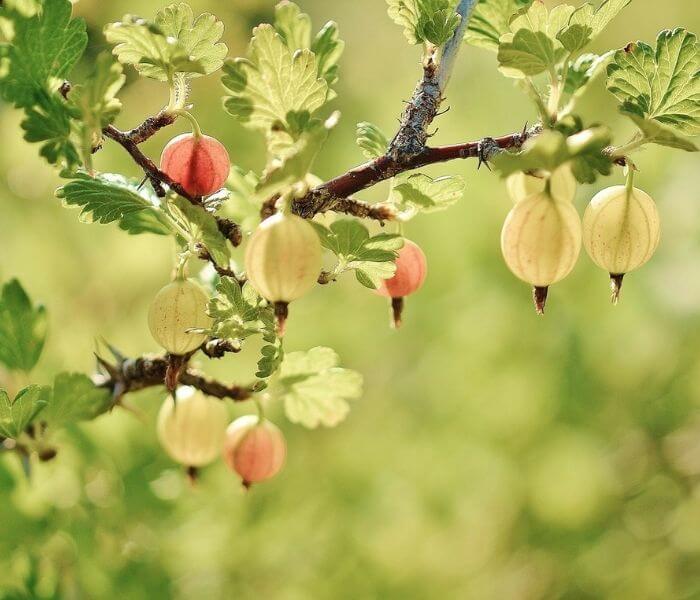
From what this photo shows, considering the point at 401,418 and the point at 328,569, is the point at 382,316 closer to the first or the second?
the point at 401,418

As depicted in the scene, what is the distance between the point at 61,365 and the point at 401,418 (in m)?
0.63

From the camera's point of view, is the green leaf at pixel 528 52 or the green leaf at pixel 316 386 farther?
the green leaf at pixel 316 386

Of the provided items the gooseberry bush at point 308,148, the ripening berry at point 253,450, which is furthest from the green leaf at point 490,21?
the ripening berry at point 253,450

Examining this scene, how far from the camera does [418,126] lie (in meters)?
0.46

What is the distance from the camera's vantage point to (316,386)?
679mm

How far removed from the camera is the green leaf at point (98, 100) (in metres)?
0.39

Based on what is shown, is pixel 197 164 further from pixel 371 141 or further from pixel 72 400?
pixel 72 400

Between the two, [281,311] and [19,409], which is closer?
[281,311]

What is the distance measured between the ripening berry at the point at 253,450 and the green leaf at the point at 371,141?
26 centimetres

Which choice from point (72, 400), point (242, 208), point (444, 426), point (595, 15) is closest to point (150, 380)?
point (72, 400)

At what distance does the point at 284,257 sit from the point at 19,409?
Answer: 0.83 feet

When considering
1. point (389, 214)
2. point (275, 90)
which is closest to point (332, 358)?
point (389, 214)

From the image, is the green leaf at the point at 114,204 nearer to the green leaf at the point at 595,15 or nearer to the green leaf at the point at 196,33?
the green leaf at the point at 196,33

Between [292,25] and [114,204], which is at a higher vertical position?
[292,25]
